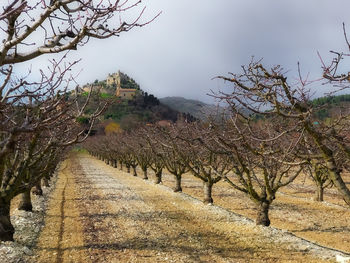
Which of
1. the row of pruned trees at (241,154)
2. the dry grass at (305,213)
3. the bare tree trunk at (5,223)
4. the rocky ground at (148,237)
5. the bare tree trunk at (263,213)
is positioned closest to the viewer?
the row of pruned trees at (241,154)

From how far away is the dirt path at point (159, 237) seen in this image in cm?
1043

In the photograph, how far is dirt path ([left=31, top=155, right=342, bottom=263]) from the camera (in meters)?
10.4

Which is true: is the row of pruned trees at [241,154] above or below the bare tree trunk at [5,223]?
above

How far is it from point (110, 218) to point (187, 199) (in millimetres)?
7223

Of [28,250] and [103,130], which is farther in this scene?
[103,130]

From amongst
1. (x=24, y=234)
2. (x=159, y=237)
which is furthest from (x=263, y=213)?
(x=24, y=234)

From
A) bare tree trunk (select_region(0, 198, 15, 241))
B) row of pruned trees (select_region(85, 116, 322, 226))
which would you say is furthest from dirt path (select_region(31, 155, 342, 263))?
row of pruned trees (select_region(85, 116, 322, 226))

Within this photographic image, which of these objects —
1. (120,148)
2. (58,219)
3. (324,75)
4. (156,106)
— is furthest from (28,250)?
(156,106)

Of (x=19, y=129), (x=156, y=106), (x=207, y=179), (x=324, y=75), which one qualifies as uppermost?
(x=156, y=106)

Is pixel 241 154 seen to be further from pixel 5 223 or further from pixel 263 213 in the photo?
pixel 5 223

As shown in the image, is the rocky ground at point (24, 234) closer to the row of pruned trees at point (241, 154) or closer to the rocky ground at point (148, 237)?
the rocky ground at point (148, 237)

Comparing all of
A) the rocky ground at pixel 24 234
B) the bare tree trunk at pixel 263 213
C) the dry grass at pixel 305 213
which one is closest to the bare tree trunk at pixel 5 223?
the rocky ground at pixel 24 234

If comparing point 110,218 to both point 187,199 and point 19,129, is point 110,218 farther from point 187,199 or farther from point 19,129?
point 19,129

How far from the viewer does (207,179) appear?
19.8 metres
